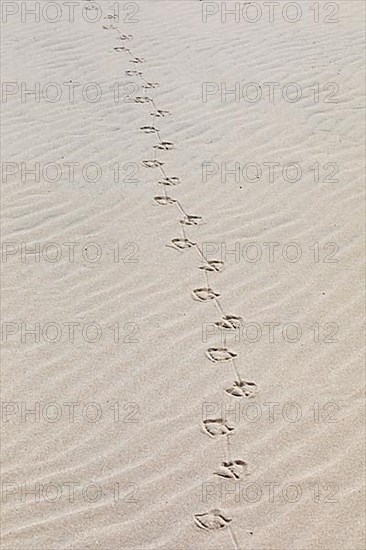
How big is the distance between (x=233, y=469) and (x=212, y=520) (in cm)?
30

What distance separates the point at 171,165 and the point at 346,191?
125 cm

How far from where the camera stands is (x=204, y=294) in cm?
515

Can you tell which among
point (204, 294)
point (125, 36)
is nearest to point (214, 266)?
point (204, 294)

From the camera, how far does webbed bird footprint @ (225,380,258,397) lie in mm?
4324

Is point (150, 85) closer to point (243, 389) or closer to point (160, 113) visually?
point (160, 113)

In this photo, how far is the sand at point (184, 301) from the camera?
3730 millimetres

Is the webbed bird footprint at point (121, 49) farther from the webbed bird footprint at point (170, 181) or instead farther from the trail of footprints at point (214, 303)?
the webbed bird footprint at point (170, 181)

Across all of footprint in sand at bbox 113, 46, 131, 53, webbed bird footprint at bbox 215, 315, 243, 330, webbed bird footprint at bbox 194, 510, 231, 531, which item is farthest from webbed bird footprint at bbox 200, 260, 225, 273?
footprint in sand at bbox 113, 46, 131, 53

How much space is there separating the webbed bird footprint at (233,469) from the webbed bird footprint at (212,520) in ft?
0.69

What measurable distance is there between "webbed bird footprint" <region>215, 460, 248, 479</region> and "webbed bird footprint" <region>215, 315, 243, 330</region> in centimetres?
105

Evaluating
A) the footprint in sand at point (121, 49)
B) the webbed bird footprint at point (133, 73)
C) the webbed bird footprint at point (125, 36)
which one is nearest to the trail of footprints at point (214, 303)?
the webbed bird footprint at point (133, 73)

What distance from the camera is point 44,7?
1045 cm

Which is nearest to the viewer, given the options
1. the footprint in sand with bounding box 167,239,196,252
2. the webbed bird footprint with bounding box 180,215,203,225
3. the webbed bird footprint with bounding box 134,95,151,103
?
the footprint in sand with bounding box 167,239,196,252

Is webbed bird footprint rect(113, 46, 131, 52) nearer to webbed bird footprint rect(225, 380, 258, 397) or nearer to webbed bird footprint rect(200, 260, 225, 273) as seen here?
webbed bird footprint rect(200, 260, 225, 273)
